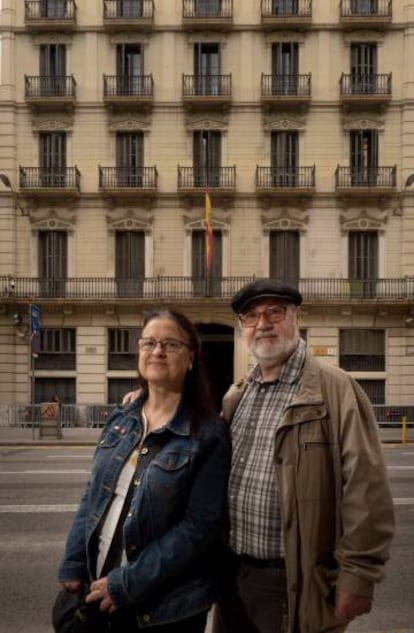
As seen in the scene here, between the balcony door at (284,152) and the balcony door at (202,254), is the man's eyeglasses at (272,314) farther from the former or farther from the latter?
the balcony door at (284,152)

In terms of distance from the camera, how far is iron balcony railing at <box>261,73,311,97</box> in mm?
24875

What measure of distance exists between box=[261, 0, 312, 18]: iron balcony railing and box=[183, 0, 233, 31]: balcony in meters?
1.44

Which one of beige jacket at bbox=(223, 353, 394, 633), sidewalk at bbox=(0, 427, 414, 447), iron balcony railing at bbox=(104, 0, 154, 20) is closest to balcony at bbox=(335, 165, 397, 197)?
sidewalk at bbox=(0, 427, 414, 447)

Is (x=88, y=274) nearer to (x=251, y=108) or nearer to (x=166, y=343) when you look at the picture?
(x=251, y=108)

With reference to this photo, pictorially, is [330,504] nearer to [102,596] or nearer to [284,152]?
[102,596]

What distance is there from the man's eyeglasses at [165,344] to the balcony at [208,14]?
81.4ft

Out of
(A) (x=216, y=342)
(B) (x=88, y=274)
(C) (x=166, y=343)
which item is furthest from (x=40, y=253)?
(C) (x=166, y=343)

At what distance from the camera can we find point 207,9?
25203 millimetres

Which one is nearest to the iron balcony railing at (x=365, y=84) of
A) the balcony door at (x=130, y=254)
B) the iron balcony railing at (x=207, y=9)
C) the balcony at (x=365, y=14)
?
the balcony at (x=365, y=14)

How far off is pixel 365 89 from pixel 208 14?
7.06m

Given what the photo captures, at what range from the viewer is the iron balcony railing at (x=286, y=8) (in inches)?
973

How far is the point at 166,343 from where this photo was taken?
117 inches

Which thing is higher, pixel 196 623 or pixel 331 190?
pixel 331 190

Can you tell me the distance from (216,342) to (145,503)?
23.2m
